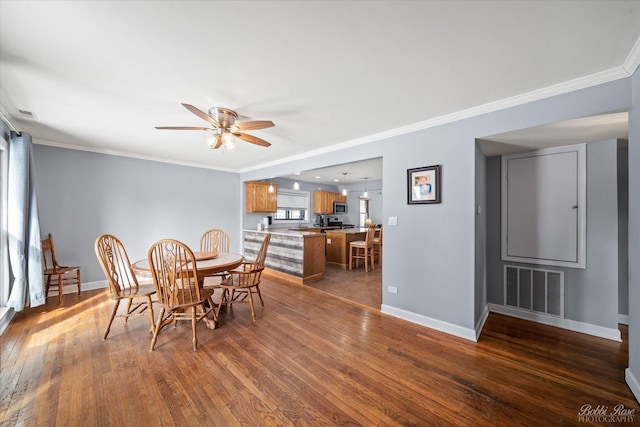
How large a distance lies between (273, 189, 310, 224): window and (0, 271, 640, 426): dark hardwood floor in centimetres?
442

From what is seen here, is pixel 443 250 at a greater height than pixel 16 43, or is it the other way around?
pixel 16 43

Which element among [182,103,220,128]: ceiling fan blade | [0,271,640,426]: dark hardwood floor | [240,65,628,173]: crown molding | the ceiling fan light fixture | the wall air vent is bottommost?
[0,271,640,426]: dark hardwood floor

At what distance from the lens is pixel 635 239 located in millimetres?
1741

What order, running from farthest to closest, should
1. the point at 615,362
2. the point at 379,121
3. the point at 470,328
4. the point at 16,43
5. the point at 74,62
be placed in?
the point at 379,121
the point at 470,328
the point at 615,362
the point at 74,62
the point at 16,43

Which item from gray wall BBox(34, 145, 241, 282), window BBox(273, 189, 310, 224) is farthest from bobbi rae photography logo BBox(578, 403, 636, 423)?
window BBox(273, 189, 310, 224)

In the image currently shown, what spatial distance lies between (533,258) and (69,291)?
678 cm

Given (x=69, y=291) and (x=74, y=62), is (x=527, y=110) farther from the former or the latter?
(x=69, y=291)

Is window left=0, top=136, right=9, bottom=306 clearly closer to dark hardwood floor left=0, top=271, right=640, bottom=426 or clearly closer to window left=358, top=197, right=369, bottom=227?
dark hardwood floor left=0, top=271, right=640, bottom=426

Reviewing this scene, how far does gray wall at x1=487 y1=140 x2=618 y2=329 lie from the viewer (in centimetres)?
257

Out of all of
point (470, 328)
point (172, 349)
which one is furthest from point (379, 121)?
point (172, 349)

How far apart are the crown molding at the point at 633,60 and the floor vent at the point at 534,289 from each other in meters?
2.12

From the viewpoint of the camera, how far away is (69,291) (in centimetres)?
392

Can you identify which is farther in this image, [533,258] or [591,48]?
[533,258]

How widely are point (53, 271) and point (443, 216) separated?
5.36 meters
